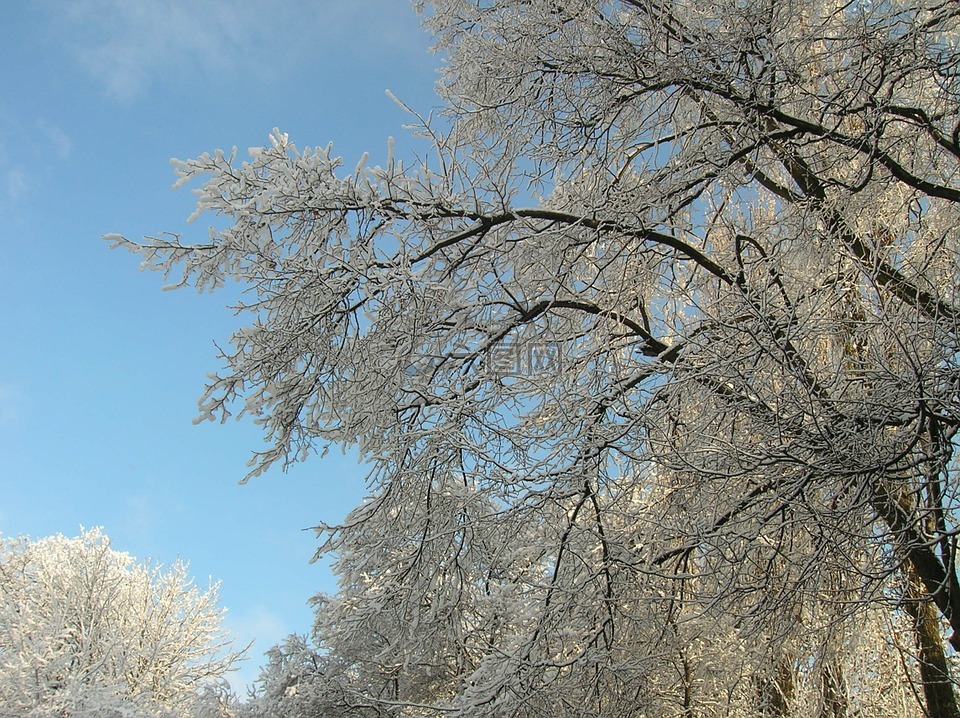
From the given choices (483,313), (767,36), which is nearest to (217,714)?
(483,313)

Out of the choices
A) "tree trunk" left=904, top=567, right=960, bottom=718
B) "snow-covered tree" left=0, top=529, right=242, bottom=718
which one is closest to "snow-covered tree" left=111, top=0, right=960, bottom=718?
"tree trunk" left=904, top=567, right=960, bottom=718

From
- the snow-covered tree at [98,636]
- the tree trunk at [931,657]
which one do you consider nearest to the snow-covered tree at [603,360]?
the tree trunk at [931,657]

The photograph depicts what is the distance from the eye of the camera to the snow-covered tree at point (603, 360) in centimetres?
385

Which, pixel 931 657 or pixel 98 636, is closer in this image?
pixel 931 657

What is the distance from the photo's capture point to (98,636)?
1499 centimetres

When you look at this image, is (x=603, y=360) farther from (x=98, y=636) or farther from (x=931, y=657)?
(x=98, y=636)

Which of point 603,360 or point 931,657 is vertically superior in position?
point 603,360

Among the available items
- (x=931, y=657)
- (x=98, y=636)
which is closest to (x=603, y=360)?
(x=931, y=657)

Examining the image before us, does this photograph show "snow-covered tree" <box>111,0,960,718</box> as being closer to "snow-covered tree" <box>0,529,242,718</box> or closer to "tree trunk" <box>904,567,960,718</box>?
"tree trunk" <box>904,567,960,718</box>

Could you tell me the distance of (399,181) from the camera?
14.8 feet

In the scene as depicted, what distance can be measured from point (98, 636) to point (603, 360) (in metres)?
14.1

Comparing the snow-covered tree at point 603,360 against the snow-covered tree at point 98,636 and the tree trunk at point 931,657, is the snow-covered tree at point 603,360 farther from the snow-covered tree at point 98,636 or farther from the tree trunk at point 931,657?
the snow-covered tree at point 98,636

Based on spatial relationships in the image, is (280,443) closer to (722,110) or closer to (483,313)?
(483,313)

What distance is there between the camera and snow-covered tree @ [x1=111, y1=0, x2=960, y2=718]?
3846 millimetres
